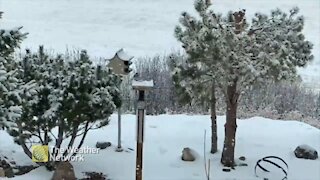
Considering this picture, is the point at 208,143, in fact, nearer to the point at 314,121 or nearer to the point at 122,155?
A: the point at 122,155

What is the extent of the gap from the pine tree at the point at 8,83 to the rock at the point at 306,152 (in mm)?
3511

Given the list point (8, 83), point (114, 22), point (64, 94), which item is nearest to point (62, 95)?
point (64, 94)

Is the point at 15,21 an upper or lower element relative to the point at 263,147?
upper

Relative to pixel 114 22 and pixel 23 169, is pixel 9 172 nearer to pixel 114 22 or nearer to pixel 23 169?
pixel 23 169

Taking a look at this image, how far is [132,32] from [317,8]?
8333 mm

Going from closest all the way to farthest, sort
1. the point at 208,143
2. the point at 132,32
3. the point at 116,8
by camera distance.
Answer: the point at 208,143
the point at 132,32
the point at 116,8

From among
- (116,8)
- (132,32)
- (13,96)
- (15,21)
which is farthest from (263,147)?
(116,8)

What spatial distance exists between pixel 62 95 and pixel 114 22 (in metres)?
14.9

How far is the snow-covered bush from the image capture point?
556cm

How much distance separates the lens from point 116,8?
22.4 m

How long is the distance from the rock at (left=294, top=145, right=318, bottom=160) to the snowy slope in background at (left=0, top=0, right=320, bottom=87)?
716 centimetres

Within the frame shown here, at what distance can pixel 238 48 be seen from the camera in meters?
5.72

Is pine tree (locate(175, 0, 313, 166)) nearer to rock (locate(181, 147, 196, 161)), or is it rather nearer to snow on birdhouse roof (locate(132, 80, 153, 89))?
rock (locate(181, 147, 196, 161))

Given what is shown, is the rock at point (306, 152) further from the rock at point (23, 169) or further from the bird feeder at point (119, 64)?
the rock at point (23, 169)
